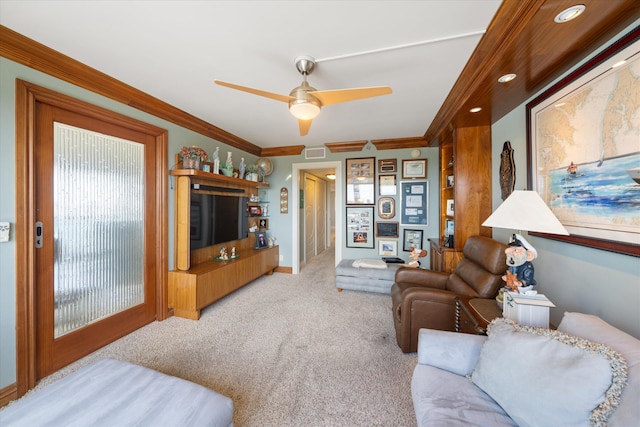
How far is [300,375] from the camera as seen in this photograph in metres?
1.81

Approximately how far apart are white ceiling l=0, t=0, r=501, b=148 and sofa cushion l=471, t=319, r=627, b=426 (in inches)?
66.8

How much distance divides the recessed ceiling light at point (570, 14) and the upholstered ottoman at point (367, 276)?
2.73 meters

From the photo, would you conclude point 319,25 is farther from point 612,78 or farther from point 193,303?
point 193,303

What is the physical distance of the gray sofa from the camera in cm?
78

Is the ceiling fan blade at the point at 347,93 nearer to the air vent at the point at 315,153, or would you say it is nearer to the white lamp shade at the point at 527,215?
the white lamp shade at the point at 527,215

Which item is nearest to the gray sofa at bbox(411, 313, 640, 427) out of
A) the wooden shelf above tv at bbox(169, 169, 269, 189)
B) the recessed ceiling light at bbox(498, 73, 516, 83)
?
the recessed ceiling light at bbox(498, 73, 516, 83)

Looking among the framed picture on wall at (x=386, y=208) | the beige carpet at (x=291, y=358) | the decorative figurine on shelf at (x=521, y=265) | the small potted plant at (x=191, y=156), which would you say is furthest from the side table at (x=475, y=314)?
the small potted plant at (x=191, y=156)

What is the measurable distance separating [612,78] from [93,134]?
369 centimetres

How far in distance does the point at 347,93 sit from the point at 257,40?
2.28 feet

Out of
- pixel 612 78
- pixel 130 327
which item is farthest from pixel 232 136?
pixel 612 78

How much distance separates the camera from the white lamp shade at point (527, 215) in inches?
48.7

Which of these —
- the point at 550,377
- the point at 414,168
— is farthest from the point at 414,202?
the point at 550,377

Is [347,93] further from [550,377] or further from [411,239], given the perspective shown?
[411,239]

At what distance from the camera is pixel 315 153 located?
4.39 metres
